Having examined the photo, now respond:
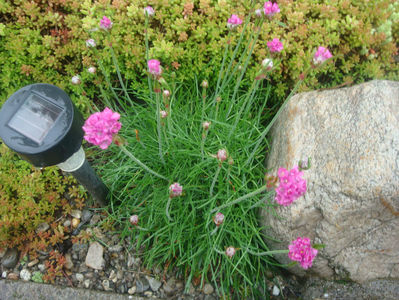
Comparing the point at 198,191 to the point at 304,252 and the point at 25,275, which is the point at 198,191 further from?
the point at 25,275

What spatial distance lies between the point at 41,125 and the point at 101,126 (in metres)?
0.35

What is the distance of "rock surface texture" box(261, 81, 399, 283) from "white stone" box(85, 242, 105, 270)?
1198 millimetres

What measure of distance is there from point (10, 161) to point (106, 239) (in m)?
1.01

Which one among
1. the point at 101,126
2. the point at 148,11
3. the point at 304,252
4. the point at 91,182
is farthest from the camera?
the point at 91,182

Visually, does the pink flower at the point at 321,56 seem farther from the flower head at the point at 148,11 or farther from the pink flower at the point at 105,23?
→ the pink flower at the point at 105,23

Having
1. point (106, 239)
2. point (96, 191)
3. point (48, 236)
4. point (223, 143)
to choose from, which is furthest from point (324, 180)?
point (48, 236)

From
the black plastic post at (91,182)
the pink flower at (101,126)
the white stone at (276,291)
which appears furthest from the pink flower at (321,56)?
the white stone at (276,291)

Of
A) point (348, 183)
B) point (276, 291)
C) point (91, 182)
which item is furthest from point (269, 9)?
point (276, 291)

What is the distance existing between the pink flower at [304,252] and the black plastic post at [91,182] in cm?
123

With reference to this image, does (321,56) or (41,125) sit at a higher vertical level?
(321,56)

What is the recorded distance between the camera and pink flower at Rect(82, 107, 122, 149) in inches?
49.7

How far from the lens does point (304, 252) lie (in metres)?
1.54

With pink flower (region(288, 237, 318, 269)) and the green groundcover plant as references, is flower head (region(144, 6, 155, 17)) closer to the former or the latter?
the green groundcover plant

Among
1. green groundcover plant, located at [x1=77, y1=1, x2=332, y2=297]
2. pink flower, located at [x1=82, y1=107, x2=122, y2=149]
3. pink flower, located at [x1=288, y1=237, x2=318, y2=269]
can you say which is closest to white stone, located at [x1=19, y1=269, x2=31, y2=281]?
green groundcover plant, located at [x1=77, y1=1, x2=332, y2=297]
